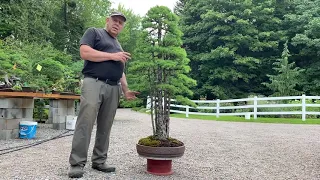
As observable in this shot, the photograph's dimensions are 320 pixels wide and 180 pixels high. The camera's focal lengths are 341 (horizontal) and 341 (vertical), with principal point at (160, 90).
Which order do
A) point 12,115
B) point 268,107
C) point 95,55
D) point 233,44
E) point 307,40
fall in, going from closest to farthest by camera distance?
1. point 95,55
2. point 12,115
3. point 268,107
4. point 307,40
5. point 233,44

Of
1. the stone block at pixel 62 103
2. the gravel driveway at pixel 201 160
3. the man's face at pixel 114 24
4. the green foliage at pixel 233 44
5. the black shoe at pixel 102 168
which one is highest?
the green foliage at pixel 233 44

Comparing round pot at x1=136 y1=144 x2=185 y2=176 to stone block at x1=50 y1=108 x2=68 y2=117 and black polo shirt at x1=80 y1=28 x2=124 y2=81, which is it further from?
stone block at x1=50 y1=108 x2=68 y2=117

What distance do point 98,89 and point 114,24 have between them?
2.09 ft

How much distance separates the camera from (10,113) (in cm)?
532

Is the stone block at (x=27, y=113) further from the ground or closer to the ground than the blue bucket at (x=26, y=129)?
further from the ground

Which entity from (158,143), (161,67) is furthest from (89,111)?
(161,67)

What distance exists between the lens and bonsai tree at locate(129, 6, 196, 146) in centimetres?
344

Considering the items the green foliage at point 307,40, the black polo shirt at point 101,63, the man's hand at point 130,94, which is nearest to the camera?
the black polo shirt at point 101,63

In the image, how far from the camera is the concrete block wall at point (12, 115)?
5230 millimetres

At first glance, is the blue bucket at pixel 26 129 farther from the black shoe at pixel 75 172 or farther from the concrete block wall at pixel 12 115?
the black shoe at pixel 75 172

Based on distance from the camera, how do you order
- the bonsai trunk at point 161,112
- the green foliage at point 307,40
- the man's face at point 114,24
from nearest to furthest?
the man's face at point 114,24
the bonsai trunk at point 161,112
the green foliage at point 307,40

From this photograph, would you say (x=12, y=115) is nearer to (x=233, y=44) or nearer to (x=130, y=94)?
(x=130, y=94)

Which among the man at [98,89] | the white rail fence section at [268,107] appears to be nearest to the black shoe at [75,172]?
the man at [98,89]

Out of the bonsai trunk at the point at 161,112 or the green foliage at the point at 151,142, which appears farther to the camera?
the bonsai trunk at the point at 161,112
